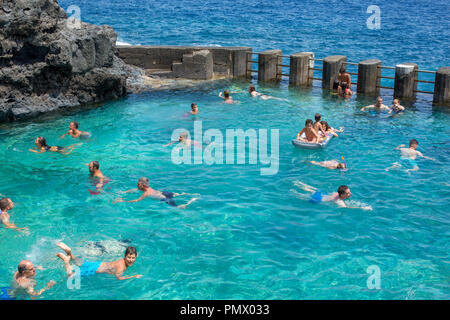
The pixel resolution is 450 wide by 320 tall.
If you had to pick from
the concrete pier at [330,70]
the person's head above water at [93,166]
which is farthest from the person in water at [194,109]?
the concrete pier at [330,70]

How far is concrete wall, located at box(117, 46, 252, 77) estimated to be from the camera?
27.1 meters

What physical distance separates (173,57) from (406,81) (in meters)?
12.0

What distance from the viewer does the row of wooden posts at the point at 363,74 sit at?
22.6 meters

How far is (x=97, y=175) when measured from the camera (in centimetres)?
1514

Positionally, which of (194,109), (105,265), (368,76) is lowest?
(105,265)

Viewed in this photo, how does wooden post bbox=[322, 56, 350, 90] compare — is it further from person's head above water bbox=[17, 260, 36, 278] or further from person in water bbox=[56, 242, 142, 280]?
person's head above water bbox=[17, 260, 36, 278]

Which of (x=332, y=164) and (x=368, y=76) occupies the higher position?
(x=368, y=76)

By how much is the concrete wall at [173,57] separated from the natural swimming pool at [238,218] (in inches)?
302

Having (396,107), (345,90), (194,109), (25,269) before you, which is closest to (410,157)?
(396,107)

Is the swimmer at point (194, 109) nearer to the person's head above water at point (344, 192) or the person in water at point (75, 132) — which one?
the person in water at point (75, 132)

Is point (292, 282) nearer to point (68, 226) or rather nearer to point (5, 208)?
point (68, 226)

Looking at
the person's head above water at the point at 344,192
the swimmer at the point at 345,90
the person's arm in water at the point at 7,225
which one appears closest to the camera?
the person's arm in water at the point at 7,225

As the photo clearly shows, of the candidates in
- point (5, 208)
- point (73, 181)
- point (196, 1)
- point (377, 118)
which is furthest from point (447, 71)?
point (196, 1)

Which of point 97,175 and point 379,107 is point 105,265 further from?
point 379,107
